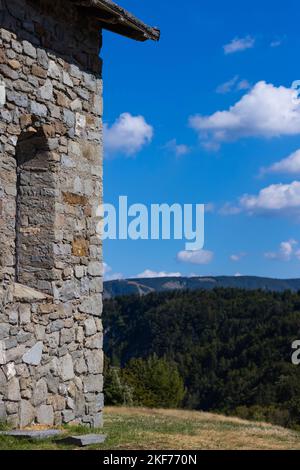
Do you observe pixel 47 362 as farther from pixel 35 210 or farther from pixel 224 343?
pixel 224 343

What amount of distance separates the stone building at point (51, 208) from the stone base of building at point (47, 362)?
1 centimetres

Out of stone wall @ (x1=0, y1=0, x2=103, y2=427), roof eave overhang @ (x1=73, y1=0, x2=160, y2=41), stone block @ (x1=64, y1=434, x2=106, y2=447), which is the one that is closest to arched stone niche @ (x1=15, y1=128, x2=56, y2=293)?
stone wall @ (x1=0, y1=0, x2=103, y2=427)

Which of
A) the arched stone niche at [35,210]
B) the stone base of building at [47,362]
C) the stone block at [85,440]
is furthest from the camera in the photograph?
the arched stone niche at [35,210]

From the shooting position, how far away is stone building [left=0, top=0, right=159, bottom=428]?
684cm

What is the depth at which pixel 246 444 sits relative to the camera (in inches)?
246

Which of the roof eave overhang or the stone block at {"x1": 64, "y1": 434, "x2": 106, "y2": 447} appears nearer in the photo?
the stone block at {"x1": 64, "y1": 434, "x2": 106, "y2": 447}

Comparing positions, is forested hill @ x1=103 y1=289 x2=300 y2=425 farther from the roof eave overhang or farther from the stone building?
the roof eave overhang

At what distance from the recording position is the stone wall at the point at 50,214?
22.4ft

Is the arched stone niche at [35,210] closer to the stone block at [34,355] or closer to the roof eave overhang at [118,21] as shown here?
the stone block at [34,355]

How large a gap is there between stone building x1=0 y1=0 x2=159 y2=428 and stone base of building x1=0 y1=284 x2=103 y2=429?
12 mm

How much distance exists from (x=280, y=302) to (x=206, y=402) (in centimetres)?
1868

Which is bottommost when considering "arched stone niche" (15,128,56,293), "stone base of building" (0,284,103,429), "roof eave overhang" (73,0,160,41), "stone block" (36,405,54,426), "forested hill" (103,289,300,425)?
"forested hill" (103,289,300,425)

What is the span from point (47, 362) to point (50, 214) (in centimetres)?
167

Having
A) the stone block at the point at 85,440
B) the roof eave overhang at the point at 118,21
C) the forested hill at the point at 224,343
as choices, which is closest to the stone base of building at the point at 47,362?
the stone block at the point at 85,440
